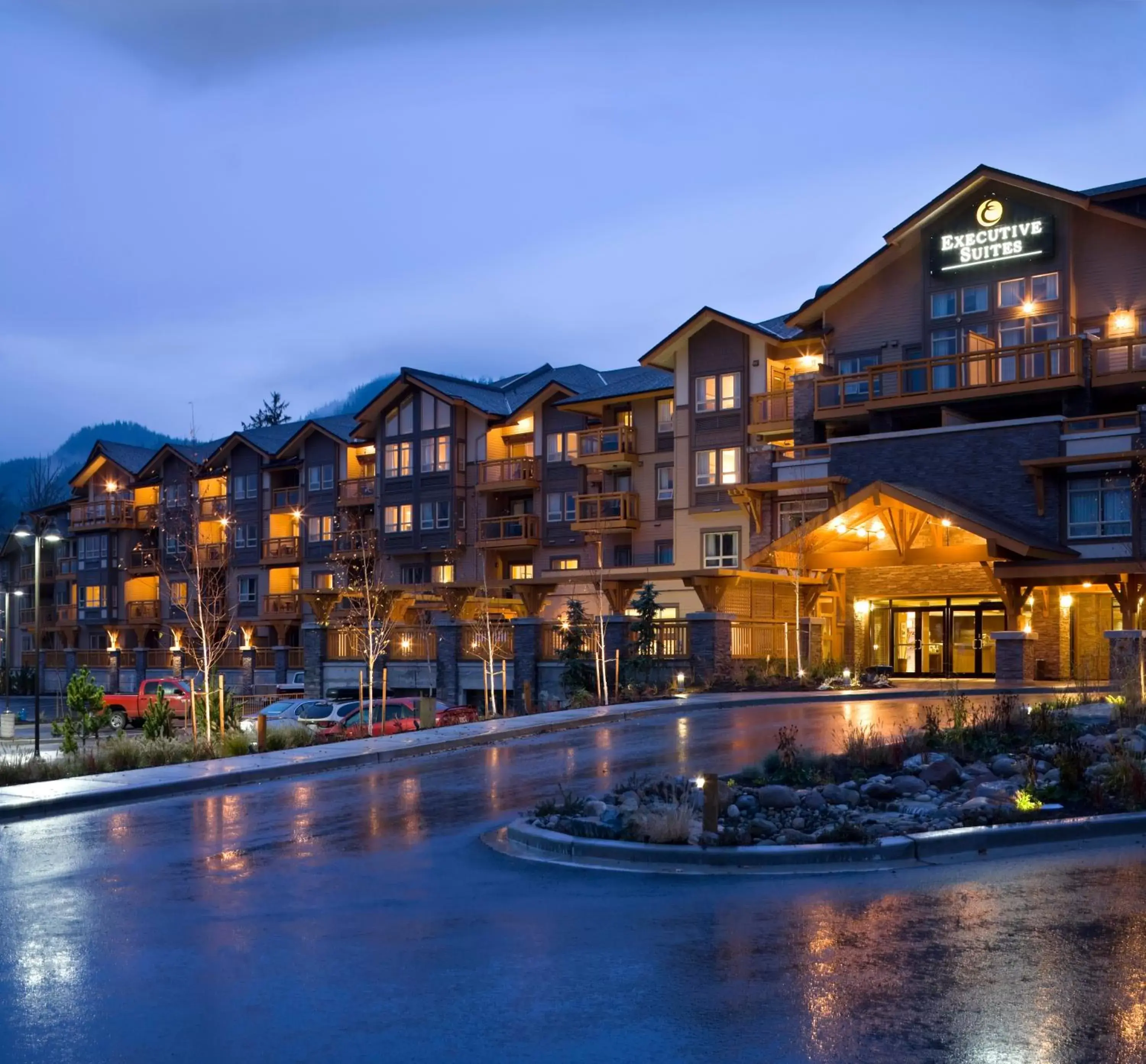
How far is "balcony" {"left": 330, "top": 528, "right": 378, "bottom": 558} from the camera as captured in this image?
57812mm

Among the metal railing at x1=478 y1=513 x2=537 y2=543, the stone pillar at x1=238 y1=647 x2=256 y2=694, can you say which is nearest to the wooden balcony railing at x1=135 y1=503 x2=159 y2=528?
the stone pillar at x1=238 y1=647 x2=256 y2=694

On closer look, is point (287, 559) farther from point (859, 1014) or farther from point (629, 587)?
point (859, 1014)

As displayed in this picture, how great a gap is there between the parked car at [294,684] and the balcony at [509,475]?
11429 millimetres

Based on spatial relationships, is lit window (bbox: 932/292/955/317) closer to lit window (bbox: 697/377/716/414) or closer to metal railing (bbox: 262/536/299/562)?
lit window (bbox: 697/377/716/414)

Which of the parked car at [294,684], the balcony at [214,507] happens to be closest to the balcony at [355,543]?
the parked car at [294,684]

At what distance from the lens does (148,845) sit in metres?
13.0

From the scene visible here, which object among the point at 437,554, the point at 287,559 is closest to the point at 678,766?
the point at 437,554

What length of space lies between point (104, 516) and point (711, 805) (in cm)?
7055

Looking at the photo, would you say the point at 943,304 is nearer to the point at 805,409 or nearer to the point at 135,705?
the point at 805,409

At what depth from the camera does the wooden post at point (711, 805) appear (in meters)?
11.7

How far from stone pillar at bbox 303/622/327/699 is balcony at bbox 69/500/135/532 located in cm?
2827

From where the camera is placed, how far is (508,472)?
5747 centimetres

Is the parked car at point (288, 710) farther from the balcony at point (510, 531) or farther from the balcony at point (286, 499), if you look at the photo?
the balcony at point (286, 499)

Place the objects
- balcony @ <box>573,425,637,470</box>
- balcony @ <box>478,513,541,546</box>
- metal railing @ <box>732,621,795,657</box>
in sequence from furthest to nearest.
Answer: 1. balcony @ <box>478,513,541,546</box>
2. balcony @ <box>573,425,637,470</box>
3. metal railing @ <box>732,621,795,657</box>
